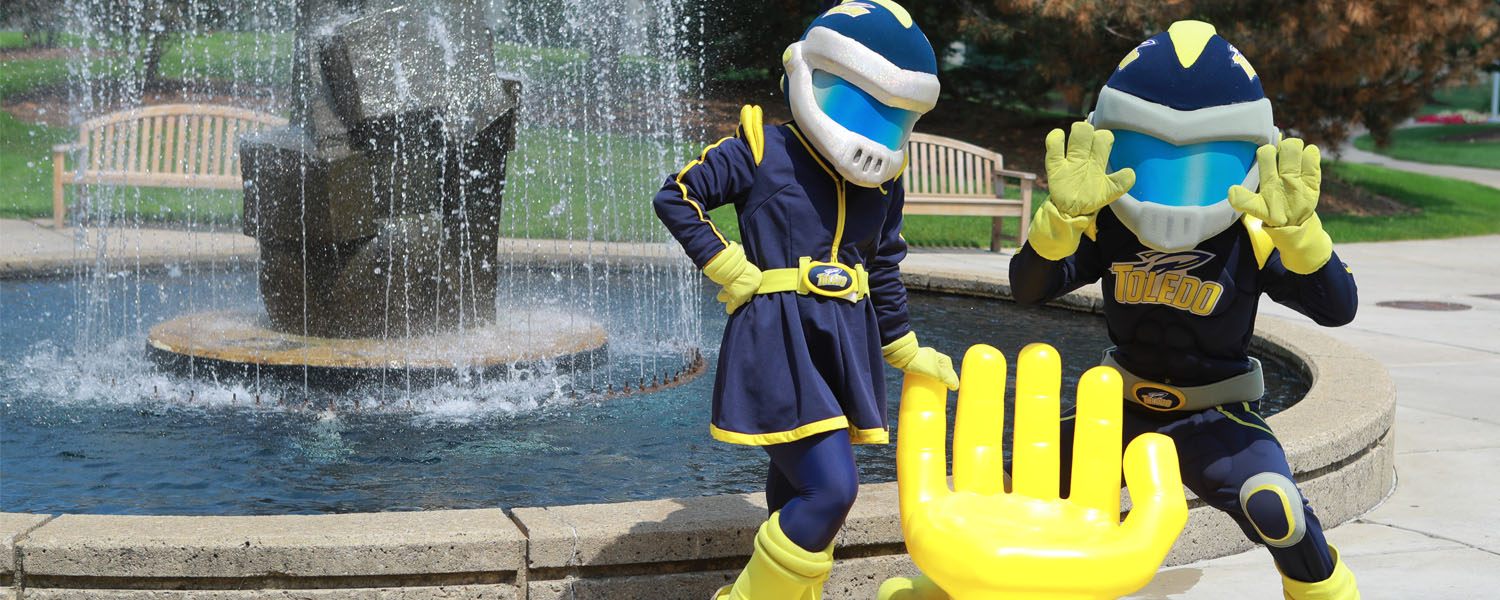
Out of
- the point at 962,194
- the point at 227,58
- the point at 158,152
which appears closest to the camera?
the point at 158,152

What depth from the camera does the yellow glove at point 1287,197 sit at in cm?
295

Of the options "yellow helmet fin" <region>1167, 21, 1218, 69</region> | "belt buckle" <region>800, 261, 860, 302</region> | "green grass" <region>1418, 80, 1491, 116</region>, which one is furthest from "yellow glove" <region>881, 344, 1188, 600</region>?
"green grass" <region>1418, 80, 1491, 116</region>

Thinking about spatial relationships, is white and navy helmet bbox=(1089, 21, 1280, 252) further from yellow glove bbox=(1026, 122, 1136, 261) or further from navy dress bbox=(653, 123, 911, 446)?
navy dress bbox=(653, 123, 911, 446)

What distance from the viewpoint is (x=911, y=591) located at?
10.6 feet

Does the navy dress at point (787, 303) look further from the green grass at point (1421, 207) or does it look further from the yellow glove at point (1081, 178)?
the green grass at point (1421, 207)

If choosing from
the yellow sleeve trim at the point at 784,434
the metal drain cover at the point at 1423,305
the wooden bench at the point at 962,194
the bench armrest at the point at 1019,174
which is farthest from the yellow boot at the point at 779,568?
the bench armrest at the point at 1019,174

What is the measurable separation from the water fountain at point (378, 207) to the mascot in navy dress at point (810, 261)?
296 centimetres

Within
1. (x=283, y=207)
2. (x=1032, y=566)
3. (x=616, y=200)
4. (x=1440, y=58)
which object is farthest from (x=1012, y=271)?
(x=1440, y=58)

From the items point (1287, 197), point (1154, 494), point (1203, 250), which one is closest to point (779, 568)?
point (1154, 494)

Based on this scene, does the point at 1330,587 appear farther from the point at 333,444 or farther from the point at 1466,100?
the point at 1466,100

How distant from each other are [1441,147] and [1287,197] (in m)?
31.3

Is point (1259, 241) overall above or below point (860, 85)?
below

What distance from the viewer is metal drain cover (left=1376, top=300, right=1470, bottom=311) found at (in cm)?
941

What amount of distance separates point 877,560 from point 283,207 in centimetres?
347
